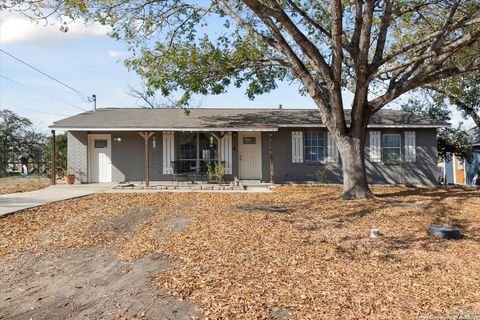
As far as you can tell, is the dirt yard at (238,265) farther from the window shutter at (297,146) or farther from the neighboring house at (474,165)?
the neighboring house at (474,165)

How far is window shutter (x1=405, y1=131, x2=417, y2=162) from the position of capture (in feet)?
55.3

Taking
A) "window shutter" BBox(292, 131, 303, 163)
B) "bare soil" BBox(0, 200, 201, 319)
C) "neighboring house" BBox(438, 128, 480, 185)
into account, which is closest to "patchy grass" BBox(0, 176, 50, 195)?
"bare soil" BBox(0, 200, 201, 319)

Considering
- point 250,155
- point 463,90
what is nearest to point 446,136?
point 463,90

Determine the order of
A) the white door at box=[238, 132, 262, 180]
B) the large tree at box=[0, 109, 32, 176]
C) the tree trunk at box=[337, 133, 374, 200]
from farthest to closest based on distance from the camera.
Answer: the large tree at box=[0, 109, 32, 176], the white door at box=[238, 132, 262, 180], the tree trunk at box=[337, 133, 374, 200]

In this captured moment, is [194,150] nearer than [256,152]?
Yes

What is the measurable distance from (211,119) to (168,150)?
2489mm

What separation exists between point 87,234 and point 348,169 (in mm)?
7168

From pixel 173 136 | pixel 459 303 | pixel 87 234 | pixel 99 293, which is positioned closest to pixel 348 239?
pixel 459 303

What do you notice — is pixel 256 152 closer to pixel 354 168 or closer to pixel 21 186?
pixel 354 168

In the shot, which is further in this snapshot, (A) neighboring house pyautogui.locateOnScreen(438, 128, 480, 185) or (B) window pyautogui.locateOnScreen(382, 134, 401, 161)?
(A) neighboring house pyautogui.locateOnScreen(438, 128, 480, 185)

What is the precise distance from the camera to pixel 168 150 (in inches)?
655

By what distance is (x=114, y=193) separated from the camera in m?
12.6

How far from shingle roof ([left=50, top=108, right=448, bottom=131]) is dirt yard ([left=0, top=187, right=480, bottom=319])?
755 centimetres

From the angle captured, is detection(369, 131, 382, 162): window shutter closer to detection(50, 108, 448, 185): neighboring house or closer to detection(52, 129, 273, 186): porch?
detection(50, 108, 448, 185): neighboring house
